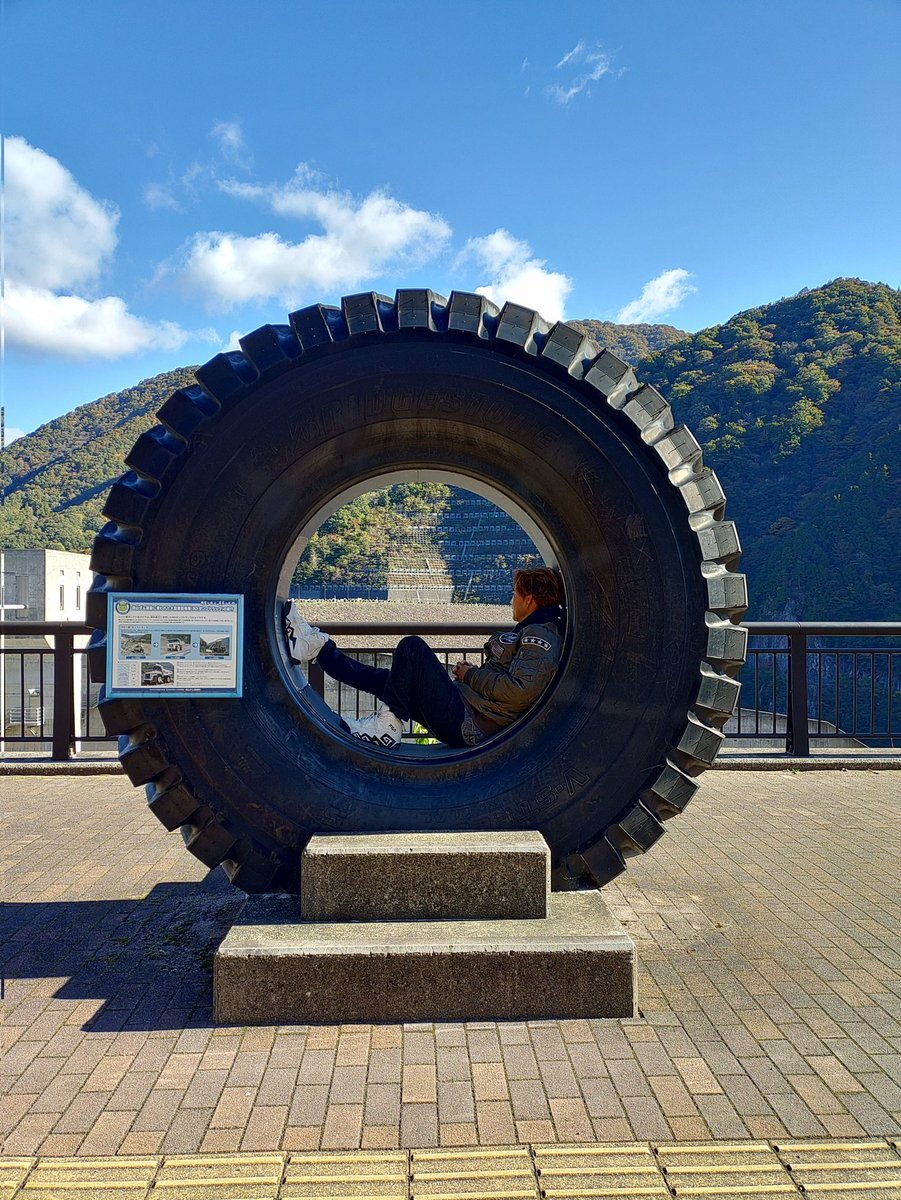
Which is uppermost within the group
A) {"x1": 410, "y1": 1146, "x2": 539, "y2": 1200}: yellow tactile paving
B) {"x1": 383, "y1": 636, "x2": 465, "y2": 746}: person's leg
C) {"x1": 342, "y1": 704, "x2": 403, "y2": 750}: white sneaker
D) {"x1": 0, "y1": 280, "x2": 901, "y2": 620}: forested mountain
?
{"x1": 0, "y1": 280, "x2": 901, "y2": 620}: forested mountain

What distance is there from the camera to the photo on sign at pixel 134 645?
3297 millimetres

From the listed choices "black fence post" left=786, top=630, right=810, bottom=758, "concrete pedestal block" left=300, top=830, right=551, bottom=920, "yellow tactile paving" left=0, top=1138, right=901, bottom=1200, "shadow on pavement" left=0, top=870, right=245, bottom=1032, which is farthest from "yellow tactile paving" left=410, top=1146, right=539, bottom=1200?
"black fence post" left=786, top=630, right=810, bottom=758

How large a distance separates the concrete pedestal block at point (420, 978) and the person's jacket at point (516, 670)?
3.49ft

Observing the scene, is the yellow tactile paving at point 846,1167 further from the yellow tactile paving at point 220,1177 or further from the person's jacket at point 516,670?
the person's jacket at point 516,670

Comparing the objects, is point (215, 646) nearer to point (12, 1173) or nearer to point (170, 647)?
point (170, 647)

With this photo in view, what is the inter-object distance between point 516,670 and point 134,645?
1.70 m

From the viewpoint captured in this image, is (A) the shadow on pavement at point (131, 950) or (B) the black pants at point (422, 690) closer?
(A) the shadow on pavement at point (131, 950)

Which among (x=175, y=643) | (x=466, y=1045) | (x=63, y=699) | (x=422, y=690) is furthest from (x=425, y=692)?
(x=63, y=699)

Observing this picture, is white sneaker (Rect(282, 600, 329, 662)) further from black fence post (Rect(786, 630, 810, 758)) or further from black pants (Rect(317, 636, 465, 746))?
black fence post (Rect(786, 630, 810, 758))

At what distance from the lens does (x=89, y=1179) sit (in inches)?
82.9

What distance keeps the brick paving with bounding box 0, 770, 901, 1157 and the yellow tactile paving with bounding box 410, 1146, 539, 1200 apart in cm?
6

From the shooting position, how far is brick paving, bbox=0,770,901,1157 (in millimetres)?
2334

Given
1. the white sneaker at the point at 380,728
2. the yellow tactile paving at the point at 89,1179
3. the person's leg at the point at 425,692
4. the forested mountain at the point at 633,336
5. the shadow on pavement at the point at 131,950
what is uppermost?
the forested mountain at the point at 633,336

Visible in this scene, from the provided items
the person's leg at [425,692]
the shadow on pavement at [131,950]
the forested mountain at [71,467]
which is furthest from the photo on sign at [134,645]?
the forested mountain at [71,467]
